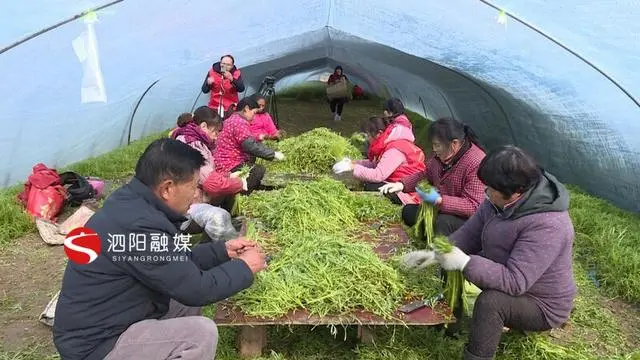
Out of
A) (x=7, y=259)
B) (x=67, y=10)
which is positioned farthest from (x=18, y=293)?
(x=67, y=10)

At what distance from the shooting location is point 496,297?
2.82m

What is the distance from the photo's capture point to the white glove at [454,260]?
285 cm

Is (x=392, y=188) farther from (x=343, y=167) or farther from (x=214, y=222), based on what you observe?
(x=214, y=222)

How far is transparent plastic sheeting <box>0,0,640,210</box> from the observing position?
5441 millimetres

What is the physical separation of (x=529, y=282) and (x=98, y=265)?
204cm

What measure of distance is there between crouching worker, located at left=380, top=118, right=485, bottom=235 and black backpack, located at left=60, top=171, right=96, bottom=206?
140 inches

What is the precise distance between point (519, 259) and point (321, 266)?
1081 millimetres

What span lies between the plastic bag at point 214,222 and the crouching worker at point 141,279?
171 cm

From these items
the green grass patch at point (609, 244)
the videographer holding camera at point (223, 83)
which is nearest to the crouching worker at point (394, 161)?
the green grass patch at point (609, 244)

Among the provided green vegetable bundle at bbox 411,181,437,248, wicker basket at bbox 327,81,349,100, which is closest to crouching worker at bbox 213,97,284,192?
green vegetable bundle at bbox 411,181,437,248

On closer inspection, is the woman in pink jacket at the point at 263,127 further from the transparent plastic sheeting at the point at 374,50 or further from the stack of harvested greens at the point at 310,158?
the stack of harvested greens at the point at 310,158

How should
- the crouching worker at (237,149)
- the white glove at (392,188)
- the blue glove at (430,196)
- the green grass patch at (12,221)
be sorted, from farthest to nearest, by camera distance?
1. the crouching worker at (237,149)
2. the green grass patch at (12,221)
3. the white glove at (392,188)
4. the blue glove at (430,196)

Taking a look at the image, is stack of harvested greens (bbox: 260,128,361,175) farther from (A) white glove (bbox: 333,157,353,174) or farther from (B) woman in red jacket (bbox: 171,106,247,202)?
(B) woman in red jacket (bbox: 171,106,247,202)

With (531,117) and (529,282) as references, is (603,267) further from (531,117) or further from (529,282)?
(531,117)
